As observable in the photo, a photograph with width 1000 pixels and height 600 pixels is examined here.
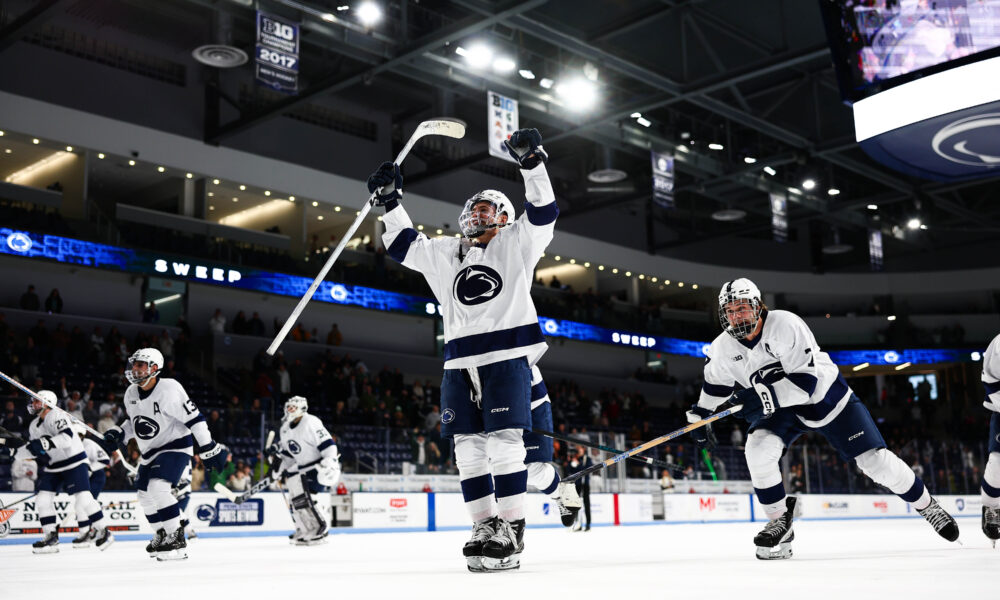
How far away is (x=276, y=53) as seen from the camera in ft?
49.4

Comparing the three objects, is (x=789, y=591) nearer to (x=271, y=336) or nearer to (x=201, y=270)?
(x=201, y=270)

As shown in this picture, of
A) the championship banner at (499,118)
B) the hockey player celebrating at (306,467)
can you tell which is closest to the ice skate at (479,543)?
the hockey player celebrating at (306,467)

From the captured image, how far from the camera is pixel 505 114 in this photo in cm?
1803

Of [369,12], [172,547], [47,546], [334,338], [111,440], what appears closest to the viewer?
[172,547]

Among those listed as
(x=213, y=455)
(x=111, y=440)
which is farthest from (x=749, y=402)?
(x=111, y=440)

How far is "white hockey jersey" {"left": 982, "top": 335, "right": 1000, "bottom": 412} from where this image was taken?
6.39 m

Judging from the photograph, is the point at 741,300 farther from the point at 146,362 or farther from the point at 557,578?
the point at 146,362

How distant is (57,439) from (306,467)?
7.90 feet

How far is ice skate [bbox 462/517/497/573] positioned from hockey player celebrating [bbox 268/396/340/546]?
5108 mm

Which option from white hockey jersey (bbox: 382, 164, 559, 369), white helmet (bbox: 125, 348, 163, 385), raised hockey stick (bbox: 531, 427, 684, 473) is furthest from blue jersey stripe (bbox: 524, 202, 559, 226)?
white helmet (bbox: 125, 348, 163, 385)

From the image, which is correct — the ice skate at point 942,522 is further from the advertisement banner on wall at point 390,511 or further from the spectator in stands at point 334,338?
the spectator in stands at point 334,338

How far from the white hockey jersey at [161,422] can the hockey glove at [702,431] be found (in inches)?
128

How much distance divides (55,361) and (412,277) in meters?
9.95

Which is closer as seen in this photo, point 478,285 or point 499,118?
point 478,285
